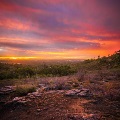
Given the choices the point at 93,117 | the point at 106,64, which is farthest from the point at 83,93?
the point at 106,64

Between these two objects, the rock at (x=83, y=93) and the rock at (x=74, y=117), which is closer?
the rock at (x=74, y=117)

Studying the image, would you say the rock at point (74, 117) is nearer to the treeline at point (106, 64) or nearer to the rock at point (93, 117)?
the rock at point (93, 117)

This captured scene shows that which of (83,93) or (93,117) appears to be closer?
(93,117)

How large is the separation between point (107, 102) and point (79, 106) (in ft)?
4.57

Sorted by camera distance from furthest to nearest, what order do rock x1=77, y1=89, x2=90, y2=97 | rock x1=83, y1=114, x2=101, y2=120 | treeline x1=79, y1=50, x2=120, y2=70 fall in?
treeline x1=79, y1=50, x2=120, y2=70, rock x1=77, y1=89, x2=90, y2=97, rock x1=83, y1=114, x2=101, y2=120

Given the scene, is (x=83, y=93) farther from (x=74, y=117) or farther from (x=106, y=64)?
(x=106, y=64)

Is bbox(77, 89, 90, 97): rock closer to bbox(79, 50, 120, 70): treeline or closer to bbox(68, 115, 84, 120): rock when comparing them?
bbox(68, 115, 84, 120): rock

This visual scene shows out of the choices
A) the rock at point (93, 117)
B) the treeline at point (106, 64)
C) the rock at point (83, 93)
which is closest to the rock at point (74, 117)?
the rock at point (93, 117)

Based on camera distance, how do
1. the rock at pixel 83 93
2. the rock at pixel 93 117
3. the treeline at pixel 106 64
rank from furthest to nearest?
1. the treeline at pixel 106 64
2. the rock at pixel 83 93
3. the rock at pixel 93 117

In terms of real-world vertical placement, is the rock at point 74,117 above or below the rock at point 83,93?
below

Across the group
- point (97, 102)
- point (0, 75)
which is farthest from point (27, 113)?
point (0, 75)

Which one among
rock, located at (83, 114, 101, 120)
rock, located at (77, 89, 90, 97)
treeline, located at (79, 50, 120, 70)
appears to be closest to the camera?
rock, located at (83, 114, 101, 120)

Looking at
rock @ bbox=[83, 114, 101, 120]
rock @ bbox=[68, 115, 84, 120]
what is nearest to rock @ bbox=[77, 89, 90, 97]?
rock @ bbox=[83, 114, 101, 120]

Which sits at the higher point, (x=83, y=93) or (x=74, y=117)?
(x=83, y=93)
